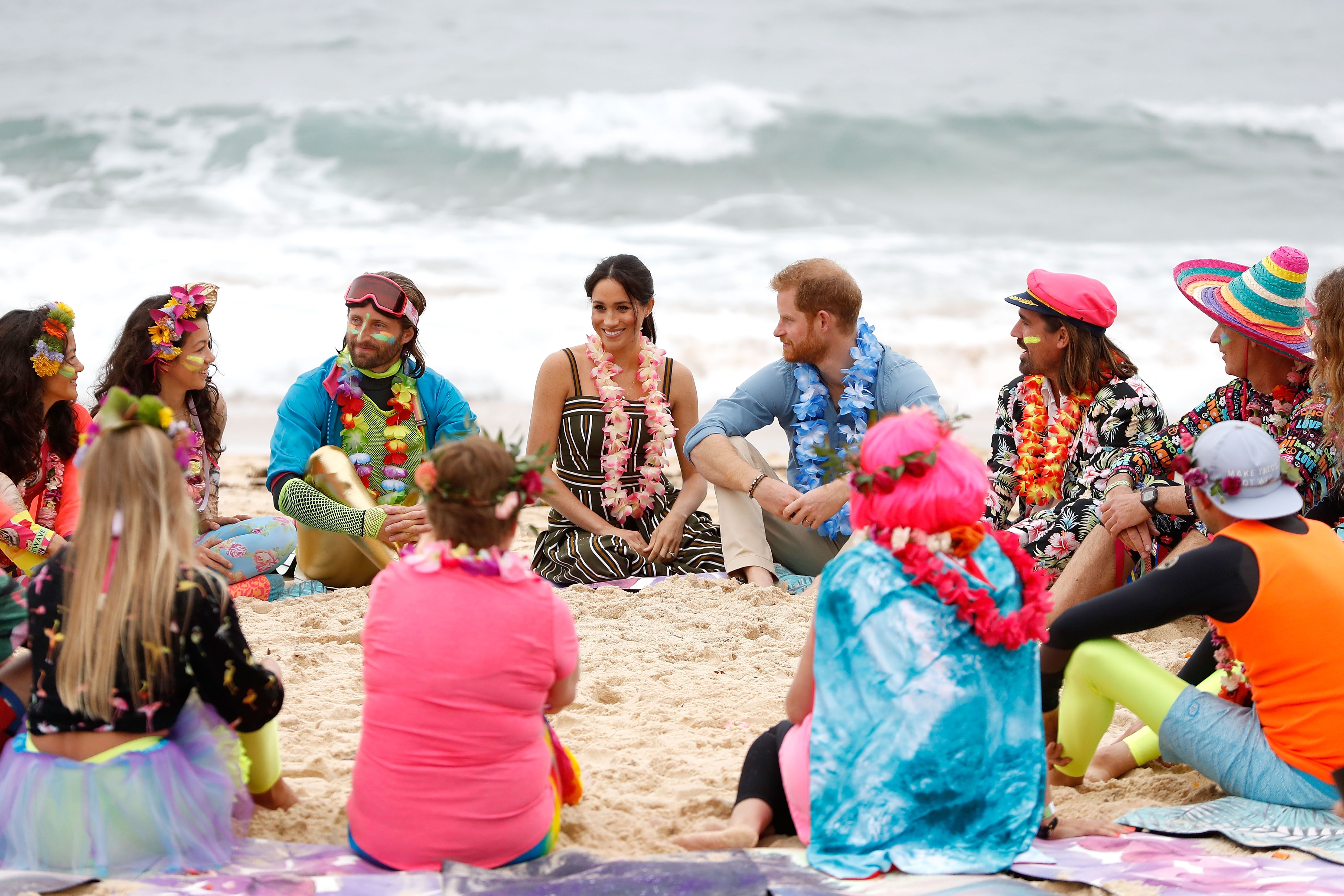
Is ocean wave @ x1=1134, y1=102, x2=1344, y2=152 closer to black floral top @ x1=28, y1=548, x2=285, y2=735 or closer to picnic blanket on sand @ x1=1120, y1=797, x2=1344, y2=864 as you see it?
picnic blanket on sand @ x1=1120, y1=797, x2=1344, y2=864

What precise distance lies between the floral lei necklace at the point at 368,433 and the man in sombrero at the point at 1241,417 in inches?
124

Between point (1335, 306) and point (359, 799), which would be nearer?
point (359, 799)

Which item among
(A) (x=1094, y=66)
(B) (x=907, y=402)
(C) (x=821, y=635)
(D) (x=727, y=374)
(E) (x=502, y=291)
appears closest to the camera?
(C) (x=821, y=635)

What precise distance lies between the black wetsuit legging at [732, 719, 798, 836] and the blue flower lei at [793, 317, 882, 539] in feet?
8.78

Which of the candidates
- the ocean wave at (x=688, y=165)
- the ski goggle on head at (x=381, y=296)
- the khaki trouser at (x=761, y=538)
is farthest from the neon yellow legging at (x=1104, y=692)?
the ocean wave at (x=688, y=165)

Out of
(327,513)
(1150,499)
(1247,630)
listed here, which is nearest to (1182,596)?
(1247,630)

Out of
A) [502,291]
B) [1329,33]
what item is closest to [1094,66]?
[1329,33]

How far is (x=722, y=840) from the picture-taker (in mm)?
2902

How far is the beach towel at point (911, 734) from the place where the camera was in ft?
8.97

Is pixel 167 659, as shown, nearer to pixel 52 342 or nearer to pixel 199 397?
pixel 52 342

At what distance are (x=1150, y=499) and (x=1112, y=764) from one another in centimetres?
152

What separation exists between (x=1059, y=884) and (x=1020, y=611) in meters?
0.62

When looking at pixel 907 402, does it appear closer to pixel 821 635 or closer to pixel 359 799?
pixel 821 635

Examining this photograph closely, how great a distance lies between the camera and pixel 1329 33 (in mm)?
26062
